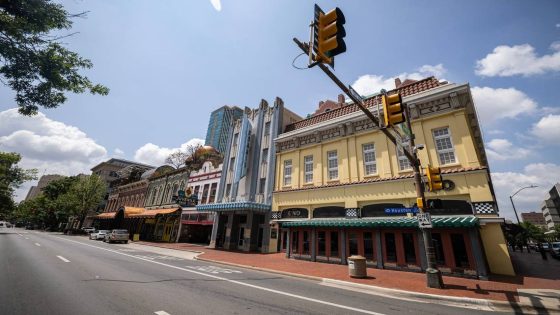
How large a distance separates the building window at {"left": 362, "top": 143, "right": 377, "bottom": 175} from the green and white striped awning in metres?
3.48

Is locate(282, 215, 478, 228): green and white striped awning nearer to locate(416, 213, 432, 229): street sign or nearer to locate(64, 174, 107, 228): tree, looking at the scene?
locate(416, 213, 432, 229): street sign

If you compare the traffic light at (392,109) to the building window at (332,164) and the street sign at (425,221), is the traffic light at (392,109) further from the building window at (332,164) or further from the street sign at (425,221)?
the building window at (332,164)

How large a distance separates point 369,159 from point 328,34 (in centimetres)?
1455

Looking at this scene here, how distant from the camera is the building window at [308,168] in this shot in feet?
66.4

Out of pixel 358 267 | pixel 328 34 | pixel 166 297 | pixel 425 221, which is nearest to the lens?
pixel 328 34

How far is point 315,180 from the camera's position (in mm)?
19594

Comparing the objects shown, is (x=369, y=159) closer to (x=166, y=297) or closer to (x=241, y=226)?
(x=166, y=297)

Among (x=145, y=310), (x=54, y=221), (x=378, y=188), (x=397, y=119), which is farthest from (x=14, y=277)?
(x=54, y=221)

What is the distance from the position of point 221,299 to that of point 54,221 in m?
87.5

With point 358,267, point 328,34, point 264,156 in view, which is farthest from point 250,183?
point 328,34

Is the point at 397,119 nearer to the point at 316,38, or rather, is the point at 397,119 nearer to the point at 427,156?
the point at 316,38

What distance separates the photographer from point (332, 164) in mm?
19141

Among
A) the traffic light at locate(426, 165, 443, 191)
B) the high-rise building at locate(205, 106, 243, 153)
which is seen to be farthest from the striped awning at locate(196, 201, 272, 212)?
the high-rise building at locate(205, 106, 243, 153)

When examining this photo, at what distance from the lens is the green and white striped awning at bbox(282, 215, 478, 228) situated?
1159 cm
